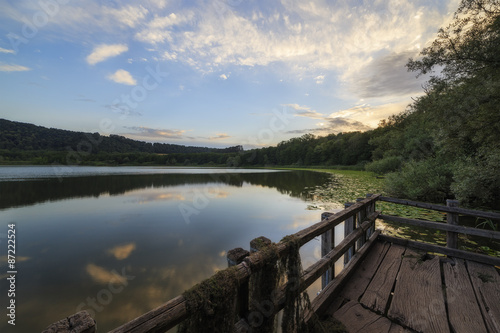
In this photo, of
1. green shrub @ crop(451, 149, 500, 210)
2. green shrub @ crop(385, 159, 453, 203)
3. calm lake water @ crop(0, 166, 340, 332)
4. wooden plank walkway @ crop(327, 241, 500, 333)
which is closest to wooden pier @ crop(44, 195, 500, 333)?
wooden plank walkway @ crop(327, 241, 500, 333)

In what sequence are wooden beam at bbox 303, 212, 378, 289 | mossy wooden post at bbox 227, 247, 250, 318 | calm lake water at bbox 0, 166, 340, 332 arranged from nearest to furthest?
1. mossy wooden post at bbox 227, 247, 250, 318
2. wooden beam at bbox 303, 212, 378, 289
3. calm lake water at bbox 0, 166, 340, 332

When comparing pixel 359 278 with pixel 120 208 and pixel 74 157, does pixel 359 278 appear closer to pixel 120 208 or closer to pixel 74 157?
pixel 120 208

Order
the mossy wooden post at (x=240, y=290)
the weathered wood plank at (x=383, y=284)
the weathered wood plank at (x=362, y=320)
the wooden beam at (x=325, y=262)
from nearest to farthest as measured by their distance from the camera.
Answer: the mossy wooden post at (x=240, y=290) → the weathered wood plank at (x=362, y=320) → the wooden beam at (x=325, y=262) → the weathered wood plank at (x=383, y=284)

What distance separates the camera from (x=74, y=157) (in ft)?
209

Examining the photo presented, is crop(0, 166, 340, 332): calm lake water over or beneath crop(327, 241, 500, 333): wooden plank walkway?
beneath

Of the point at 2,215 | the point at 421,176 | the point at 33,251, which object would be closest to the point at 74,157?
the point at 2,215

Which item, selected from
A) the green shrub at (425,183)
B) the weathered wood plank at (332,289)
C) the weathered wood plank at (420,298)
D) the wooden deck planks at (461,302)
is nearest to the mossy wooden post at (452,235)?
the wooden deck planks at (461,302)

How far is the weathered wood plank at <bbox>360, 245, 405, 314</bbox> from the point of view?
2590mm

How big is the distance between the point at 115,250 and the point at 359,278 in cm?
681

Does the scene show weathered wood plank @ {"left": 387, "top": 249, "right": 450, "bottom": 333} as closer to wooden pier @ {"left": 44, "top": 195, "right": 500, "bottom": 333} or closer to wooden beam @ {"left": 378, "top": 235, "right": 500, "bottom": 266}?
wooden pier @ {"left": 44, "top": 195, "right": 500, "bottom": 333}

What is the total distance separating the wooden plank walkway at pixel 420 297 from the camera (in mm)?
2258

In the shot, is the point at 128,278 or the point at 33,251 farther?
the point at 33,251

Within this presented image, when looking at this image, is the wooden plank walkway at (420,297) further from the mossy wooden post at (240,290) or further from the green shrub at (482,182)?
the green shrub at (482,182)

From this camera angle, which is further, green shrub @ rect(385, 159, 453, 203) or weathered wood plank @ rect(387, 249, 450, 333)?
green shrub @ rect(385, 159, 453, 203)
